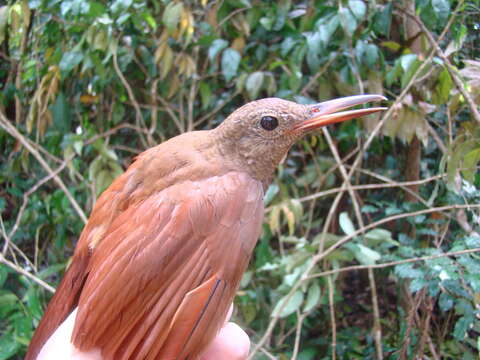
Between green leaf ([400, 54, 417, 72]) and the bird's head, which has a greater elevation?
the bird's head

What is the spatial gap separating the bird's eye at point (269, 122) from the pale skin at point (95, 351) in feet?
1.80

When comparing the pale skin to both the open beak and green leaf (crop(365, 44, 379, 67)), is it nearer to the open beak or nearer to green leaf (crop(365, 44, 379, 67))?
the open beak

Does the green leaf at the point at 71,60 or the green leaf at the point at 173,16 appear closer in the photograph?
the green leaf at the point at 173,16

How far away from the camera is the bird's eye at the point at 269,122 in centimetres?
112

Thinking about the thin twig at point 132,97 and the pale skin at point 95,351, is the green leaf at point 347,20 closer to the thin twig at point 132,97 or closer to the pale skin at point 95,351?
the thin twig at point 132,97

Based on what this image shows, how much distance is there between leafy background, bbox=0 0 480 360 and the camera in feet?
5.16

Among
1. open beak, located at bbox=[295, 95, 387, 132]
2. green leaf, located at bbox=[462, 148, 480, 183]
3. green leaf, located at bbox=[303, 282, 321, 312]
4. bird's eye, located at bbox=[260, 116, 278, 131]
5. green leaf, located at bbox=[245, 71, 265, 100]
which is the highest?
bird's eye, located at bbox=[260, 116, 278, 131]

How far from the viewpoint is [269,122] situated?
1126 mm

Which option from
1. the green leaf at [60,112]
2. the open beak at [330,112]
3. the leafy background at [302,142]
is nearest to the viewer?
the open beak at [330,112]

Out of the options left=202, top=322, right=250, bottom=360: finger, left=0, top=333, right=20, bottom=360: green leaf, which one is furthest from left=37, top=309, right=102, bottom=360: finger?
left=0, top=333, right=20, bottom=360: green leaf

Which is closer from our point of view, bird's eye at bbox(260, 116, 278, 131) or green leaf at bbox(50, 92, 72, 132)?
bird's eye at bbox(260, 116, 278, 131)


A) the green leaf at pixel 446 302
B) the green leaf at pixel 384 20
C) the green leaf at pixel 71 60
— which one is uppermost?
the green leaf at pixel 71 60

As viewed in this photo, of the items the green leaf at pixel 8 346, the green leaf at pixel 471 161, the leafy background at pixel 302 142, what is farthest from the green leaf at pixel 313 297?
the green leaf at pixel 8 346

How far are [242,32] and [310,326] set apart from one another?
4.71ft
